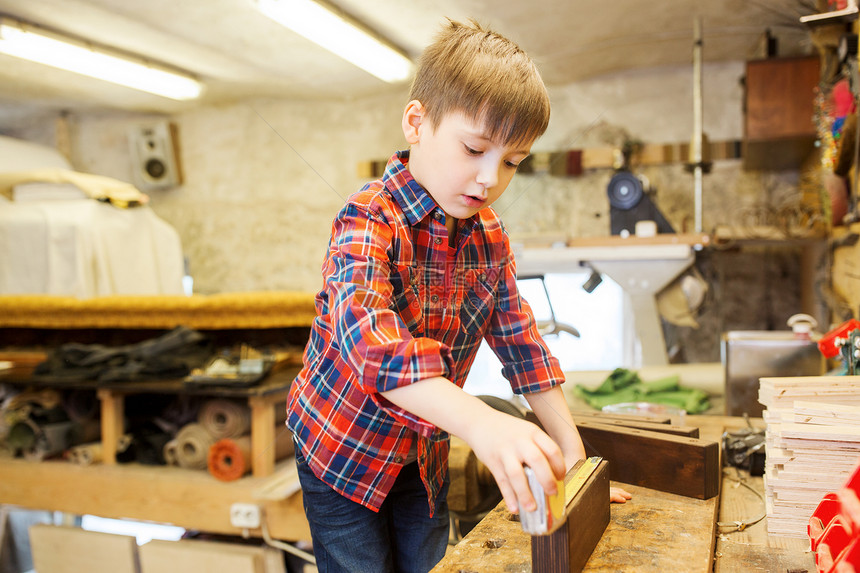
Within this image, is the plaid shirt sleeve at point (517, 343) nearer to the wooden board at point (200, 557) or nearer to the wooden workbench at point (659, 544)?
the wooden workbench at point (659, 544)

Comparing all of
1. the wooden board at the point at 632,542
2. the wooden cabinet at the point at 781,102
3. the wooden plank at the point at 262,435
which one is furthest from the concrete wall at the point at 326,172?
the wooden board at the point at 632,542

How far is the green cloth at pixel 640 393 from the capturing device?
1.40 metres

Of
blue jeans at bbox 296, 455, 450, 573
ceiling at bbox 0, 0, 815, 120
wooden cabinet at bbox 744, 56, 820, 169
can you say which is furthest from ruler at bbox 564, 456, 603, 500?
wooden cabinet at bbox 744, 56, 820, 169

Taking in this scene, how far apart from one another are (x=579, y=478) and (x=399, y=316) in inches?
8.8

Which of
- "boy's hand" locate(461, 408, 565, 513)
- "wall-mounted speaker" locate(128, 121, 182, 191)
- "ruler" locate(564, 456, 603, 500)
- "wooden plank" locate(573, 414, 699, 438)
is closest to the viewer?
"boy's hand" locate(461, 408, 565, 513)

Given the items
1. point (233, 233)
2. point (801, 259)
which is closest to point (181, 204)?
point (233, 233)

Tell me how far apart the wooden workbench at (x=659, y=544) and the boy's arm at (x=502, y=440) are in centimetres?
16

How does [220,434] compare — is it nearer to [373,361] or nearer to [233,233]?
[373,361]

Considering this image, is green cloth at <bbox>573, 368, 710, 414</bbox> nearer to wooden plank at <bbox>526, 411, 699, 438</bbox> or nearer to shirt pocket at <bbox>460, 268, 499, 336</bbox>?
wooden plank at <bbox>526, 411, 699, 438</bbox>

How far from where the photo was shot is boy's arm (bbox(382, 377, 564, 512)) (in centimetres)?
41

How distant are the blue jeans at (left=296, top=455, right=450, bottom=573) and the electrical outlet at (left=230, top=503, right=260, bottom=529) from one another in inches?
33.5

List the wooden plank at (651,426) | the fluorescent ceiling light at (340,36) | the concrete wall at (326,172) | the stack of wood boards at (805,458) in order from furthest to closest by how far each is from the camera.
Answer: the concrete wall at (326,172) < the fluorescent ceiling light at (340,36) < the wooden plank at (651,426) < the stack of wood boards at (805,458)

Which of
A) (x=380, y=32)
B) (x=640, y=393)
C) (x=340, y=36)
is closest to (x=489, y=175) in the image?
(x=640, y=393)

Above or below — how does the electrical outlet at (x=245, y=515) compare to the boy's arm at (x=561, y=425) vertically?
below
